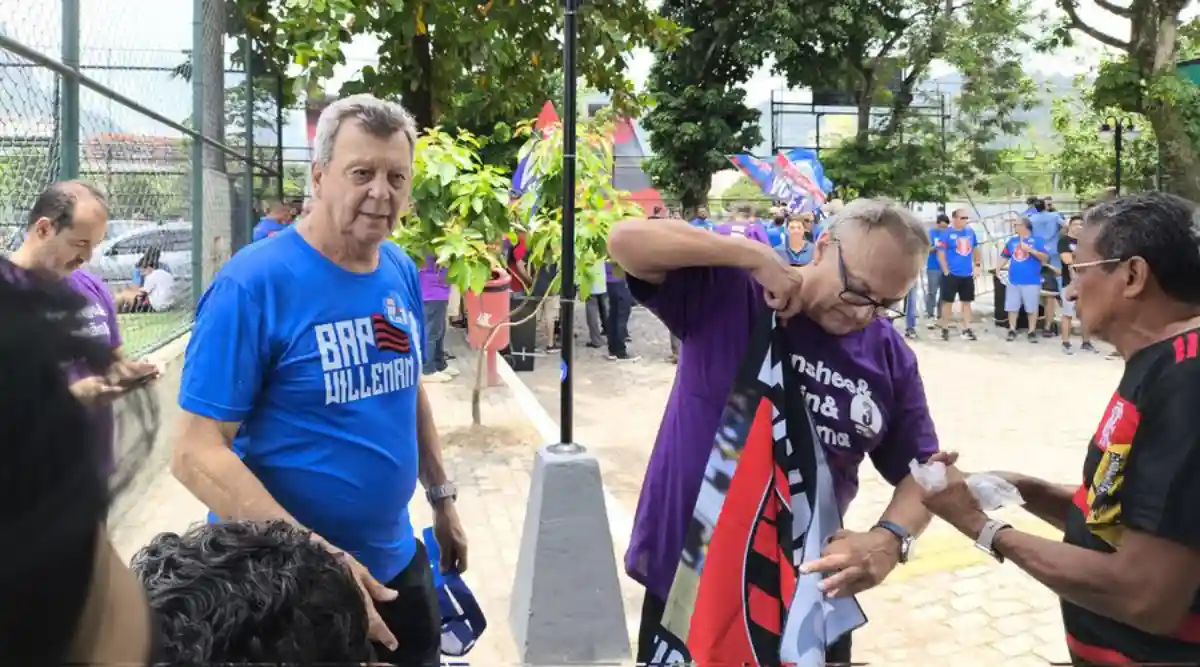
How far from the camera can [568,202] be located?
3721mm

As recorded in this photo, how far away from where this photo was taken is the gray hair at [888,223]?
2053 millimetres

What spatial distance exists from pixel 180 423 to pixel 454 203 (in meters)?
4.70

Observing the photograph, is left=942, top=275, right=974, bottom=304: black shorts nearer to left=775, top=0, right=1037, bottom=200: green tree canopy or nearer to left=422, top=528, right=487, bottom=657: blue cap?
left=775, top=0, right=1037, bottom=200: green tree canopy

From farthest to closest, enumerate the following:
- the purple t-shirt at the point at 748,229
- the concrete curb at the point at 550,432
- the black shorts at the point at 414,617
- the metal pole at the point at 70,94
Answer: the purple t-shirt at the point at 748,229
the concrete curb at the point at 550,432
the metal pole at the point at 70,94
the black shorts at the point at 414,617

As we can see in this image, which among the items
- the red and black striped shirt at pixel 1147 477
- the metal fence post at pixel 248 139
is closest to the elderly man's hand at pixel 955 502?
the red and black striped shirt at pixel 1147 477

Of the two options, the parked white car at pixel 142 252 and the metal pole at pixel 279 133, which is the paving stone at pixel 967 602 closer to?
the parked white car at pixel 142 252

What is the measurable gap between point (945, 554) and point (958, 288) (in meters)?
9.39

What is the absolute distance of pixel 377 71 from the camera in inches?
363

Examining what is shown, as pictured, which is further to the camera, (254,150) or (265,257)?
(254,150)

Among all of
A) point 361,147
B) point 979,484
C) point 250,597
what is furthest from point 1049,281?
point 250,597

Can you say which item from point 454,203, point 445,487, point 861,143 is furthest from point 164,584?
point 861,143

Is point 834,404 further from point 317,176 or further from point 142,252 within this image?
point 142,252

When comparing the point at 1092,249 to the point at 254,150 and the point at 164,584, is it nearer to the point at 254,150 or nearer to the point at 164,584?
the point at 164,584

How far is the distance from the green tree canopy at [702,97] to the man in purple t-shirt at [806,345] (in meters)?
21.0
